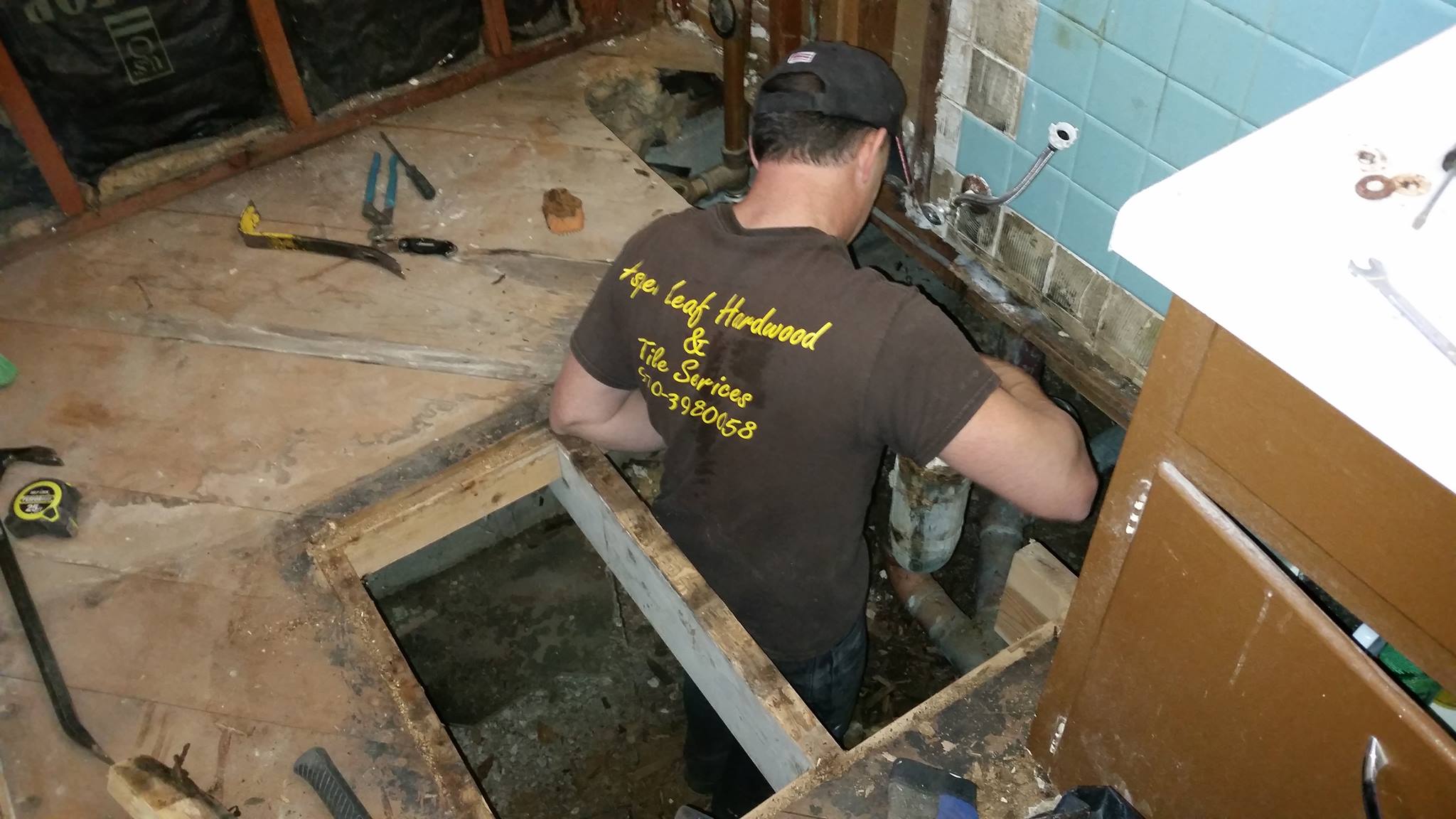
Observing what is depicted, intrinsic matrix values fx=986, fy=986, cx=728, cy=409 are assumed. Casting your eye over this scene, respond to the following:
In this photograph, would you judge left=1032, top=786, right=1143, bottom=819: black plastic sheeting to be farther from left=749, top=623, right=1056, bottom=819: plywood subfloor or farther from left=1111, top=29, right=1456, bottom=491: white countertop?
left=1111, top=29, right=1456, bottom=491: white countertop

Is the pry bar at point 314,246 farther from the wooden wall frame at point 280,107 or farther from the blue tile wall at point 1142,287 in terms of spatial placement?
the blue tile wall at point 1142,287

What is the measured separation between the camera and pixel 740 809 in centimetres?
234

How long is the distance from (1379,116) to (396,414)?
64.0 inches

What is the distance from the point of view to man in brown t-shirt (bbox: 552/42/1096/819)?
1321 mm

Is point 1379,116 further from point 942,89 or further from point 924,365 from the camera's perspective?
point 942,89

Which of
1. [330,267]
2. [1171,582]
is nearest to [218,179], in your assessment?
[330,267]

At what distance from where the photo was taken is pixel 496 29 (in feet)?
8.75

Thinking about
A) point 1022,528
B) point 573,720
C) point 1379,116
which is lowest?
point 573,720

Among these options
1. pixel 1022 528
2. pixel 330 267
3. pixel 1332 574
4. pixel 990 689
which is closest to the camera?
pixel 1332 574

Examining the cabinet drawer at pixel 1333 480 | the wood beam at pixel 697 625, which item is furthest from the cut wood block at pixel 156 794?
the cabinet drawer at pixel 1333 480

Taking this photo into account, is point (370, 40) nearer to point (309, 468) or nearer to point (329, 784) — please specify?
point (309, 468)

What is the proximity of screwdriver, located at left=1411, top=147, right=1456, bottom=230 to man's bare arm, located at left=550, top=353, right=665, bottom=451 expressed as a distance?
113 cm

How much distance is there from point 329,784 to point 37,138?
1.66 meters

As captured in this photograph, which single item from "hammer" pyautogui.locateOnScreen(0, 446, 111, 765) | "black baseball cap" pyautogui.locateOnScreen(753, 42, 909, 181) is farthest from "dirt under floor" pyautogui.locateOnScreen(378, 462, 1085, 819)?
"black baseball cap" pyautogui.locateOnScreen(753, 42, 909, 181)
